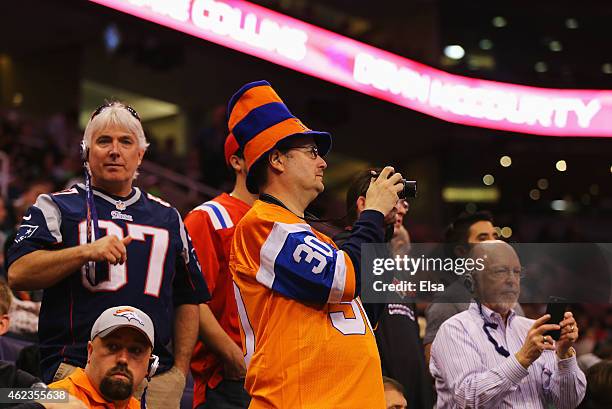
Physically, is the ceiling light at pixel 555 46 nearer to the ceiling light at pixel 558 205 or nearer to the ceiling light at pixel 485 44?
the ceiling light at pixel 485 44

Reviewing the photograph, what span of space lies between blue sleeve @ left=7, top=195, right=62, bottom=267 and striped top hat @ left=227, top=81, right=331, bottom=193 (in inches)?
29.1

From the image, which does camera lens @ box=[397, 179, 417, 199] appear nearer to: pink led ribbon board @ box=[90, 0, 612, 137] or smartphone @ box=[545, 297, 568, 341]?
smartphone @ box=[545, 297, 568, 341]

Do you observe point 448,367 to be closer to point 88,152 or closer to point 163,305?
point 163,305

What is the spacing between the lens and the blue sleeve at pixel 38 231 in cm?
373

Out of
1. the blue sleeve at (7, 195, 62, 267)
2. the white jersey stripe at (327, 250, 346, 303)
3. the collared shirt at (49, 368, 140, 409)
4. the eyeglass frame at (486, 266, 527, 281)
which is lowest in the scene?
the collared shirt at (49, 368, 140, 409)

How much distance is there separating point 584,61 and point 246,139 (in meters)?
18.2

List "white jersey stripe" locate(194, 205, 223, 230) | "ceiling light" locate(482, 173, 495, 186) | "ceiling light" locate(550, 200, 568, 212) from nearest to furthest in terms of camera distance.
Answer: "white jersey stripe" locate(194, 205, 223, 230), "ceiling light" locate(482, 173, 495, 186), "ceiling light" locate(550, 200, 568, 212)

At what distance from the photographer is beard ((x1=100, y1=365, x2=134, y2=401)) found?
11.4 feet

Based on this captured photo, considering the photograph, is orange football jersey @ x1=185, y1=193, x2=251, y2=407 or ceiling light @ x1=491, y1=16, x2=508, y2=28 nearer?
orange football jersey @ x1=185, y1=193, x2=251, y2=407

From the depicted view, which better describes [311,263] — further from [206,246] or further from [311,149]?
[206,246]

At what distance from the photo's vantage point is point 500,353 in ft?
14.2

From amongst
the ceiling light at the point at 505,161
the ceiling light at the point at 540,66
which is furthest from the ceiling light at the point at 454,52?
the ceiling light at the point at 505,161

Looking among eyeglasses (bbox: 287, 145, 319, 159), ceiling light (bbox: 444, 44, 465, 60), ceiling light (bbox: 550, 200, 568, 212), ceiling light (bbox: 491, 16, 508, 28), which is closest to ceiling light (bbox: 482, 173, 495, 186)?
ceiling light (bbox: 550, 200, 568, 212)

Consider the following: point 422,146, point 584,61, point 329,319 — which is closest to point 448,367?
point 329,319
